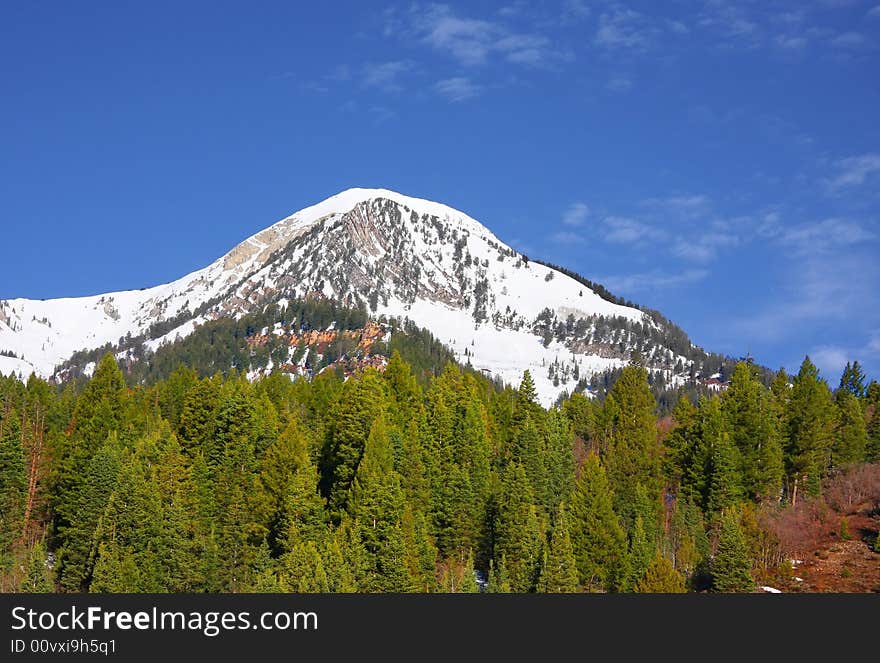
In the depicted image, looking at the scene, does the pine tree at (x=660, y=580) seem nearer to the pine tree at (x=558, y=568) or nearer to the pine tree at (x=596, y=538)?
the pine tree at (x=558, y=568)

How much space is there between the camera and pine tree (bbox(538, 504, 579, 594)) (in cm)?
7012

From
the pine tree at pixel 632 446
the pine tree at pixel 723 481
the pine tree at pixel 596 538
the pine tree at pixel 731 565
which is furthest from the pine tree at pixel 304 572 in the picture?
the pine tree at pixel 723 481

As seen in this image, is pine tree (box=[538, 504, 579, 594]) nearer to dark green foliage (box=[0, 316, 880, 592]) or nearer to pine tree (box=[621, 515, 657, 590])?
dark green foliage (box=[0, 316, 880, 592])

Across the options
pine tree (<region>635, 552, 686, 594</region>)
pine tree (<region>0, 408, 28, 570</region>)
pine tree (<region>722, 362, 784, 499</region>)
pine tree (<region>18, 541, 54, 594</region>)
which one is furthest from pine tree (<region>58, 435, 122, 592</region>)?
pine tree (<region>722, 362, 784, 499</region>)

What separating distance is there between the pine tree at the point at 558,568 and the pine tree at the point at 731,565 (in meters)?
11.2

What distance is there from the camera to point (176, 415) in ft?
347

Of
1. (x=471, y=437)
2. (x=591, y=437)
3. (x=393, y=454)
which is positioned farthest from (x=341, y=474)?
(x=591, y=437)

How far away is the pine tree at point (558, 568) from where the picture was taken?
70.1 metres

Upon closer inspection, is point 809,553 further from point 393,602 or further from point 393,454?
point 393,602

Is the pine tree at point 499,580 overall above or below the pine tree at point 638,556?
below

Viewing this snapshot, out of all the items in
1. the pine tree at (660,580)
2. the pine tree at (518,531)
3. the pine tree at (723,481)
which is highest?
the pine tree at (723,481)

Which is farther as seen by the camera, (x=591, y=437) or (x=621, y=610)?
(x=591, y=437)

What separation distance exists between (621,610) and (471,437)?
47.1 m

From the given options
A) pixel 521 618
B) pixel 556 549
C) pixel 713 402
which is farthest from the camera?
pixel 713 402
